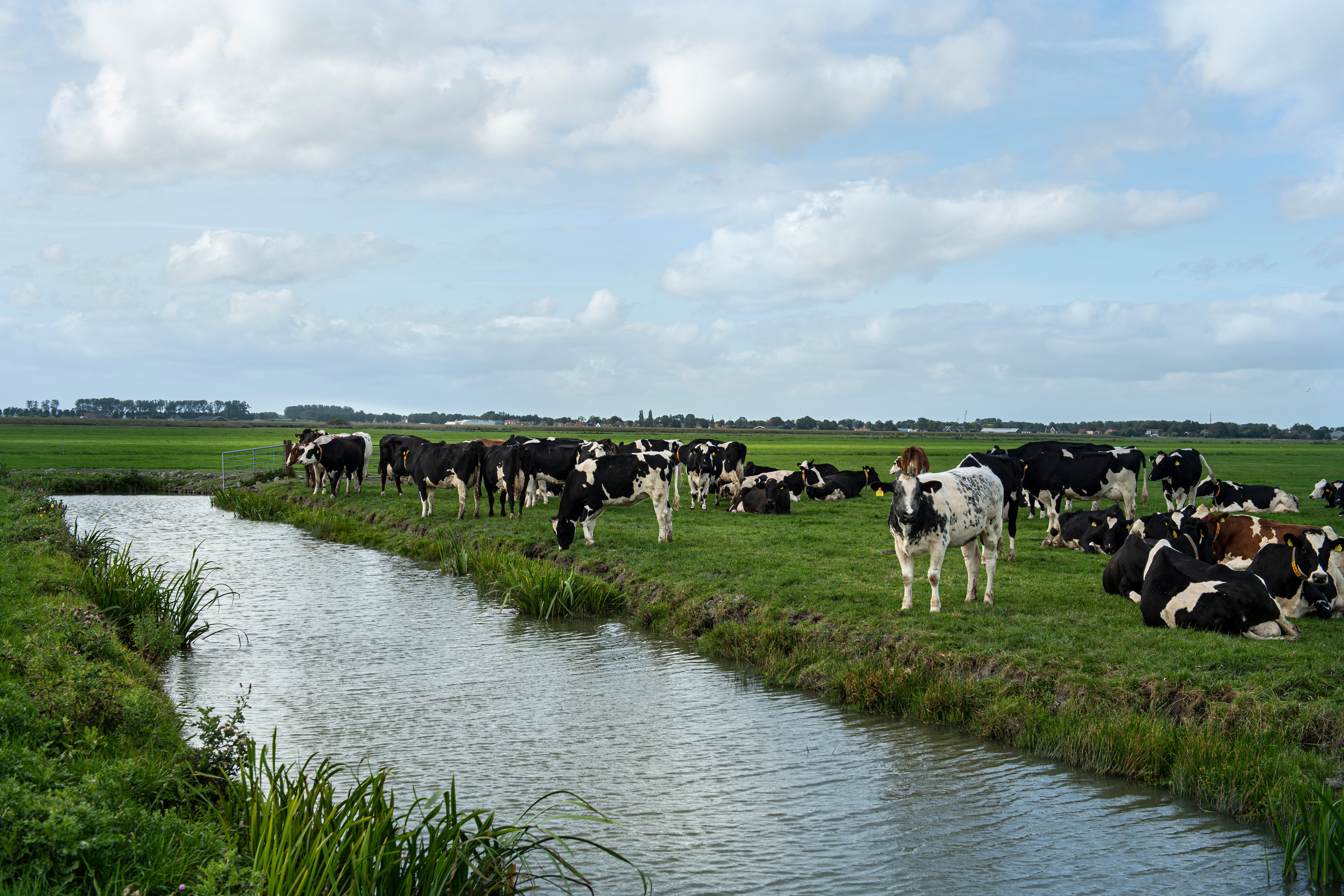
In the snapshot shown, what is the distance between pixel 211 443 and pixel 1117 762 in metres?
86.2

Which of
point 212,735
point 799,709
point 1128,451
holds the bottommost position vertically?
point 799,709

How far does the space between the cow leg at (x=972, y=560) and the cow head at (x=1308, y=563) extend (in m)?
3.77

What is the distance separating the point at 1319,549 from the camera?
1287 centimetres

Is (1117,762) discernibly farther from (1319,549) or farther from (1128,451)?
(1128,451)

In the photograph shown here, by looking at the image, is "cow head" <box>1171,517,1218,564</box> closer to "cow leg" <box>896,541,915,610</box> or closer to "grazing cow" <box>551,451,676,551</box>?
"cow leg" <box>896,541,915,610</box>

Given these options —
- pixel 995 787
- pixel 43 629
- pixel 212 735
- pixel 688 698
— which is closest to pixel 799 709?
pixel 688 698

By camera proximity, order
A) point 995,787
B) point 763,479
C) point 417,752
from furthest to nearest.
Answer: point 763,479 < point 417,752 < point 995,787

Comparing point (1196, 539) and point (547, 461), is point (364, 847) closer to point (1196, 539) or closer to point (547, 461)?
point (1196, 539)

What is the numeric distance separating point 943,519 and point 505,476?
49.8ft

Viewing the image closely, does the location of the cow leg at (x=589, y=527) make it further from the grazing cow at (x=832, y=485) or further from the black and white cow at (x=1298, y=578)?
the black and white cow at (x=1298, y=578)

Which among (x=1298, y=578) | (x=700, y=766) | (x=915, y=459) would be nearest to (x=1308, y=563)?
(x=1298, y=578)

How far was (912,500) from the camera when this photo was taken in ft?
39.7

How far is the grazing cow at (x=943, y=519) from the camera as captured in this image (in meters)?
12.1

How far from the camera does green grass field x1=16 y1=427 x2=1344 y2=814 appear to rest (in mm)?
8031
